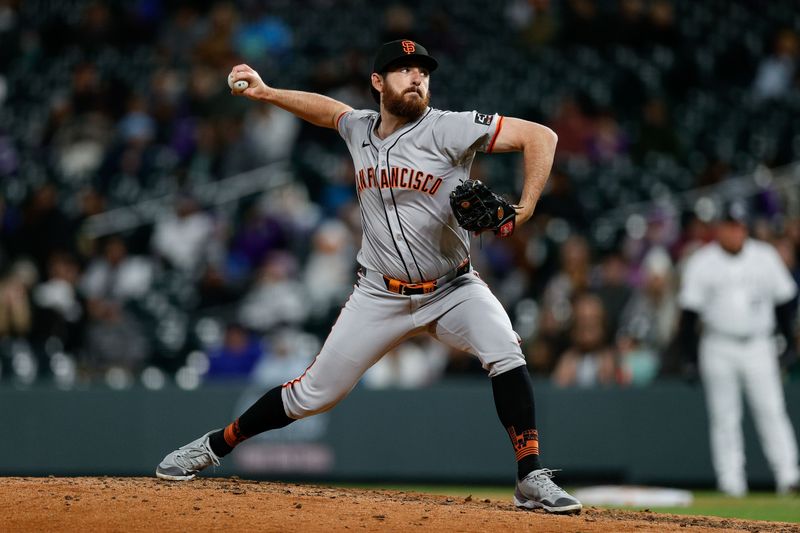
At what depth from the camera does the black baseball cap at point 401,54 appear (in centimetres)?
568

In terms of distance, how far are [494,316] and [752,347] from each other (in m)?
4.73

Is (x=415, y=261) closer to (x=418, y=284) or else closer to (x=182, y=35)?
(x=418, y=284)

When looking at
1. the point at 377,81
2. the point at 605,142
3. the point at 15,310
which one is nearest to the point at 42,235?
the point at 15,310

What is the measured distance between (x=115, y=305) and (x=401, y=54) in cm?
685

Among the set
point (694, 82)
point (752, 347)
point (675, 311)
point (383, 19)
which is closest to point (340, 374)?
point (752, 347)

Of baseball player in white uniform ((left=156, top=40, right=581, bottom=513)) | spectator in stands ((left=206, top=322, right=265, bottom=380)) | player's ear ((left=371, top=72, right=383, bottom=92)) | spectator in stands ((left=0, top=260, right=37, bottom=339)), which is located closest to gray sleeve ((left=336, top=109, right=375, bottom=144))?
baseball player in white uniform ((left=156, top=40, right=581, bottom=513))

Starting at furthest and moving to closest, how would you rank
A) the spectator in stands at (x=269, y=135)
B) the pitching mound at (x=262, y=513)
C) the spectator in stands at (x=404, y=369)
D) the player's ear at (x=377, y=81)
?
1. the spectator in stands at (x=269, y=135)
2. the spectator in stands at (x=404, y=369)
3. the player's ear at (x=377, y=81)
4. the pitching mound at (x=262, y=513)

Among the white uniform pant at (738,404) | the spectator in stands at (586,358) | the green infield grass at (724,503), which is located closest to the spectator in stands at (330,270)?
the green infield grass at (724,503)

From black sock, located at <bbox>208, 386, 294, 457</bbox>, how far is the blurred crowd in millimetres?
4834

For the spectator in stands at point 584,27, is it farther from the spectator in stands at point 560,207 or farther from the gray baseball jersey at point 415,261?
the gray baseball jersey at point 415,261

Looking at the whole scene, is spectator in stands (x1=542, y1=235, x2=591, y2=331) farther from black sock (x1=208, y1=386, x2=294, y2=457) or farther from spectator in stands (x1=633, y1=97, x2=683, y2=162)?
black sock (x1=208, y1=386, x2=294, y2=457)

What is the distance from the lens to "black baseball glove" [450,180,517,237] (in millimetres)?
5285

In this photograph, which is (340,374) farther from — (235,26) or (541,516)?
(235,26)

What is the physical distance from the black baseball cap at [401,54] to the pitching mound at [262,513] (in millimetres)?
2037
